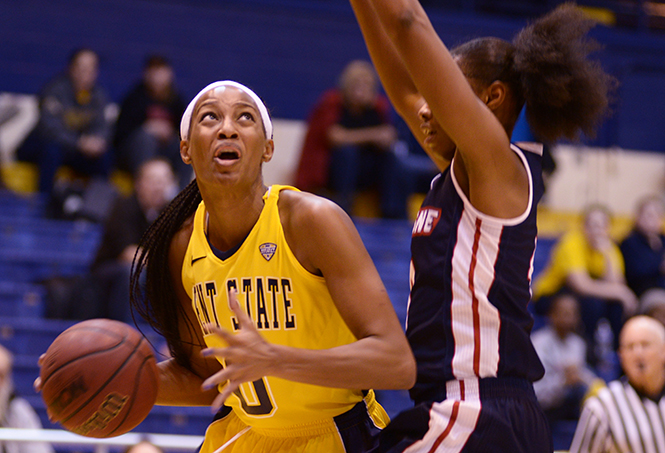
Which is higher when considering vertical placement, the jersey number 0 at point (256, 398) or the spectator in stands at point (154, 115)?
the spectator in stands at point (154, 115)

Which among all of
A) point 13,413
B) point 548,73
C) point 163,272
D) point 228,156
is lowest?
point 13,413

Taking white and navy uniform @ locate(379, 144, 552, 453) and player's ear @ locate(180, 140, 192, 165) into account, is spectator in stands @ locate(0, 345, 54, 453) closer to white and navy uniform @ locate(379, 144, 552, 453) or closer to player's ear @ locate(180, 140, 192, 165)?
player's ear @ locate(180, 140, 192, 165)

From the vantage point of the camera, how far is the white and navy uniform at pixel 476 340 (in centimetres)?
211

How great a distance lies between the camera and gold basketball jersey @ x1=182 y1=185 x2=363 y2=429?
7.88ft

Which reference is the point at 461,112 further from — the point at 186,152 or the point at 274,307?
the point at 186,152

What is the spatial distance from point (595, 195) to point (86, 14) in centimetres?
648

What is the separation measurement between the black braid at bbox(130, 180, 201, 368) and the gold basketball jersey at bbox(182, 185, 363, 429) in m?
0.24

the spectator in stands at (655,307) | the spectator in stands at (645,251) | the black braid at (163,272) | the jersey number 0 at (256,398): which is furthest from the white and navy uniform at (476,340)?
the spectator in stands at (645,251)

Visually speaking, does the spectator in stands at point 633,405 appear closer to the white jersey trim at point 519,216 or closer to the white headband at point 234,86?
the white jersey trim at point 519,216

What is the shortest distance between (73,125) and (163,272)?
5.03 m

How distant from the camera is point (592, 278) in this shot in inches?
275

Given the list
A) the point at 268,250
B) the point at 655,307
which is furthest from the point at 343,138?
the point at 268,250

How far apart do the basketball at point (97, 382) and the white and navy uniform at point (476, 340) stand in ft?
2.61

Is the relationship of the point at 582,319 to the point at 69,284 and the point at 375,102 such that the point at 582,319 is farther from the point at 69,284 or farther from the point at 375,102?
the point at 69,284
